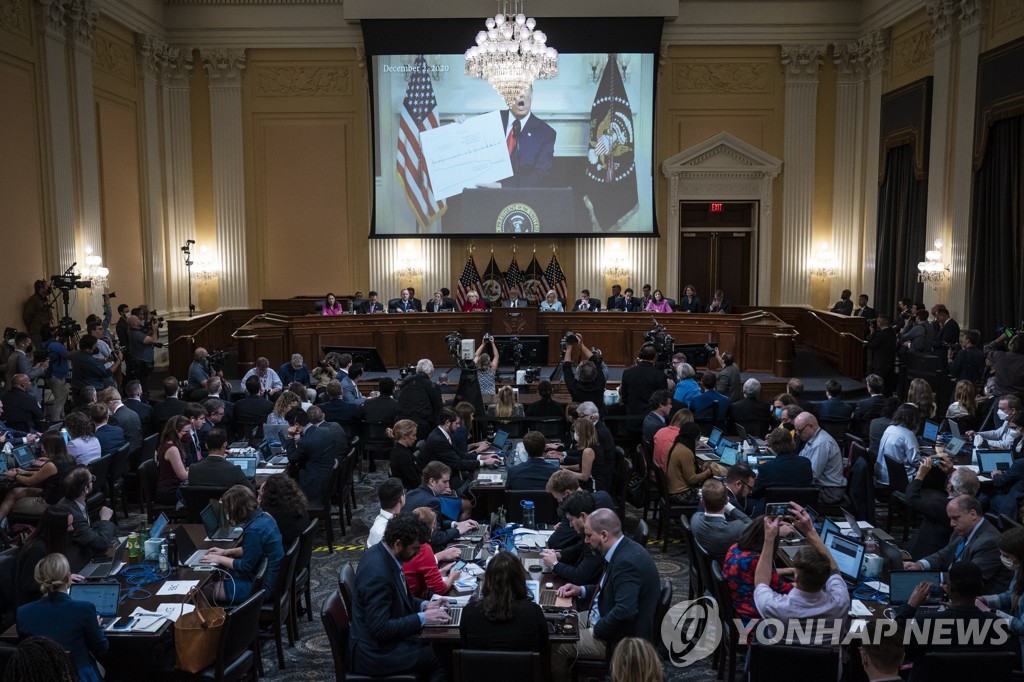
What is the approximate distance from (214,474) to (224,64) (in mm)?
14240

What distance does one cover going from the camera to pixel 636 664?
3.35 meters

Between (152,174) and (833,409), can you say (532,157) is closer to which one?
(152,174)

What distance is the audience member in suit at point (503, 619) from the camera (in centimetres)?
421

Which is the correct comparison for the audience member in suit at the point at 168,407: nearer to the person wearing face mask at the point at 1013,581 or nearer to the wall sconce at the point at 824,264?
the person wearing face mask at the point at 1013,581

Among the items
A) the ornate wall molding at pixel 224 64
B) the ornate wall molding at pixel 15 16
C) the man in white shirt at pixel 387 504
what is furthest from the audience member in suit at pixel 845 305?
the ornate wall molding at pixel 15 16

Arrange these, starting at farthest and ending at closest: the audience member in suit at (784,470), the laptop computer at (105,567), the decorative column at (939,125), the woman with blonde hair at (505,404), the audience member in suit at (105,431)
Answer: the decorative column at (939,125), the woman with blonde hair at (505,404), the audience member in suit at (105,431), the audience member in suit at (784,470), the laptop computer at (105,567)

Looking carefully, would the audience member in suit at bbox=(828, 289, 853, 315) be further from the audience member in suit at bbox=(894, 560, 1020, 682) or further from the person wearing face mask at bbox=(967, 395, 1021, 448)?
the audience member in suit at bbox=(894, 560, 1020, 682)

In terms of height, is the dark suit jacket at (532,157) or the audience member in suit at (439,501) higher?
the dark suit jacket at (532,157)

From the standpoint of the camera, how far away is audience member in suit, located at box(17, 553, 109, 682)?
4.22 metres

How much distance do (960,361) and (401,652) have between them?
9410 millimetres

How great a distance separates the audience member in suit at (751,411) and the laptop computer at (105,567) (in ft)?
22.0

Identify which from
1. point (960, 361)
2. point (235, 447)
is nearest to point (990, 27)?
point (960, 361)

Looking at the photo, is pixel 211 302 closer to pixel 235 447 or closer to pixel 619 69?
pixel 619 69

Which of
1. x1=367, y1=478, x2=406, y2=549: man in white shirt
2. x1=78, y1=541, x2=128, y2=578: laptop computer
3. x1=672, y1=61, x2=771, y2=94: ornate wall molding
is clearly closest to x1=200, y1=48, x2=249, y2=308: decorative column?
x1=672, y1=61, x2=771, y2=94: ornate wall molding
